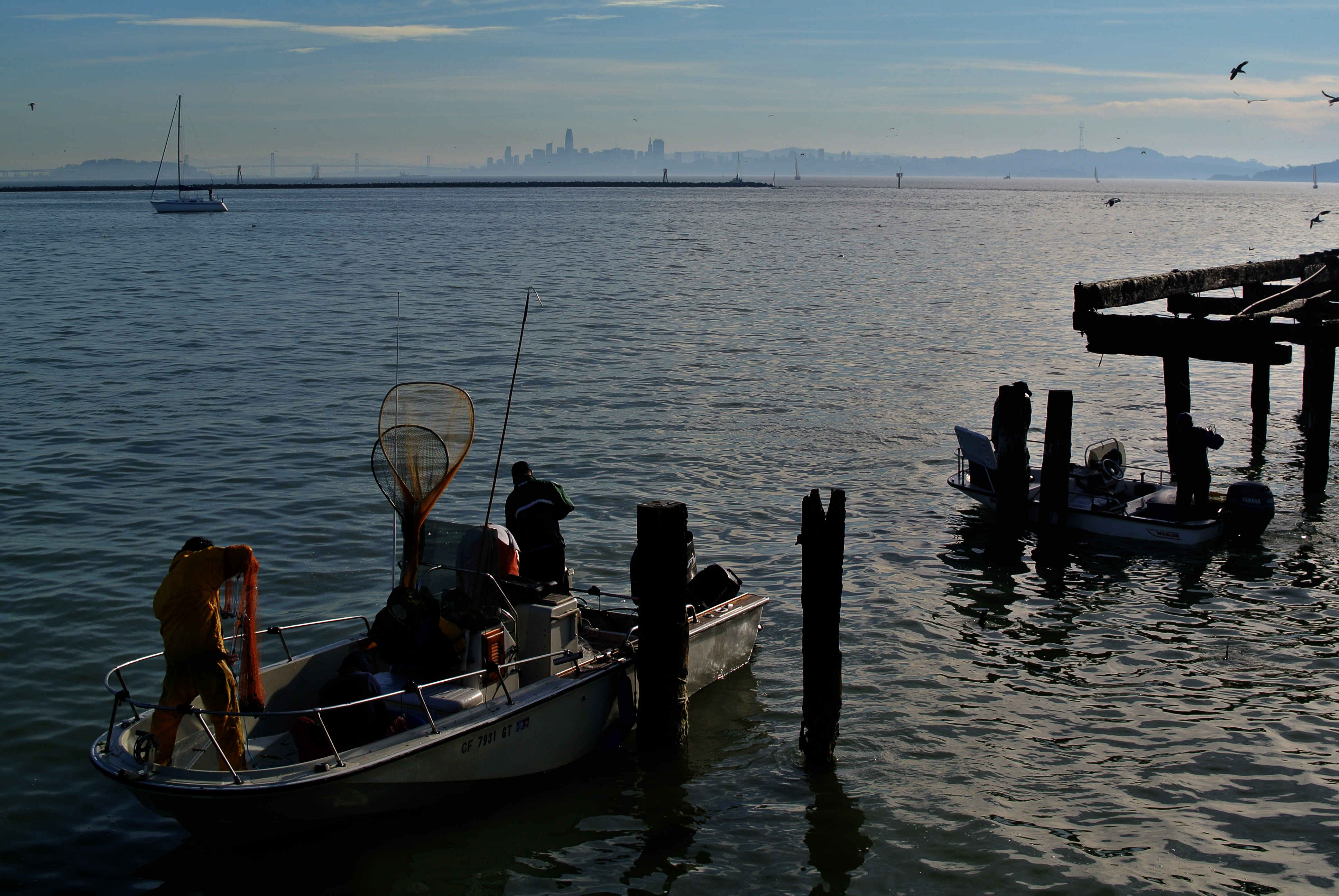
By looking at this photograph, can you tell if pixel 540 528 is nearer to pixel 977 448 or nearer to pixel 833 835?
pixel 833 835

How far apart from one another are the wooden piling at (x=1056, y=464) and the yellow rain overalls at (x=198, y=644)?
11.7 m

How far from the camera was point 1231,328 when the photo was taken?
16672mm

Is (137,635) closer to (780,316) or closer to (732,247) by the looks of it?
(780,316)

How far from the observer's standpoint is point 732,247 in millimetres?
84000

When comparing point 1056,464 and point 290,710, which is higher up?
point 1056,464

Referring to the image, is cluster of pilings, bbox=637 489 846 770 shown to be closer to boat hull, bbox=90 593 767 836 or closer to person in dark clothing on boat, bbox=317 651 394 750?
boat hull, bbox=90 593 767 836

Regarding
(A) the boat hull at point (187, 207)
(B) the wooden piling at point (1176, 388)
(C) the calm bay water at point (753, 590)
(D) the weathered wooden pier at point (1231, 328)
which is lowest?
(C) the calm bay water at point (753, 590)

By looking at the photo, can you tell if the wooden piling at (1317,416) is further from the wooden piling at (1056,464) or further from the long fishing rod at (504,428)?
the long fishing rod at (504,428)

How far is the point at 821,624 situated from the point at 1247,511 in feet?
31.6

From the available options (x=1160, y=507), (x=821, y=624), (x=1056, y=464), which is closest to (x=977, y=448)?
(x=1056, y=464)

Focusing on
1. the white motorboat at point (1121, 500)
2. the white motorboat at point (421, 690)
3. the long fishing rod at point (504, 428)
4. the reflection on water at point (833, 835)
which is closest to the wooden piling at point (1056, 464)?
the white motorboat at point (1121, 500)

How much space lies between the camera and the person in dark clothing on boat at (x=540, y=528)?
11.0m

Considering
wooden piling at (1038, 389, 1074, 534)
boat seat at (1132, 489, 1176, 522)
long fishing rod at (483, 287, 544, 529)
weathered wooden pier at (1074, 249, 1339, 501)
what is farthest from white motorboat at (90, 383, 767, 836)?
weathered wooden pier at (1074, 249, 1339, 501)

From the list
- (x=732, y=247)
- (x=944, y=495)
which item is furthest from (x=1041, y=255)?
(x=944, y=495)
